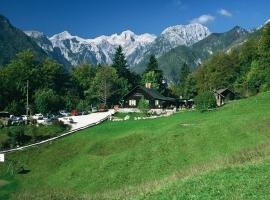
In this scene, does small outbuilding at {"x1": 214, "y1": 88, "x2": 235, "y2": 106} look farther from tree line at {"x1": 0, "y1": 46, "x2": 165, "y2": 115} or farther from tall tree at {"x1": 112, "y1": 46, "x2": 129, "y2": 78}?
tall tree at {"x1": 112, "y1": 46, "x2": 129, "y2": 78}

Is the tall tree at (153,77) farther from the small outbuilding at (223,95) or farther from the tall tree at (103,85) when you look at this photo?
the small outbuilding at (223,95)

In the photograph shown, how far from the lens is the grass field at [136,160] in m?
33.9

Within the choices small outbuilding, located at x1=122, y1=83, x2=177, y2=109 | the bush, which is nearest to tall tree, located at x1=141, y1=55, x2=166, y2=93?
small outbuilding, located at x1=122, y1=83, x2=177, y2=109

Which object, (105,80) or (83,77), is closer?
(105,80)

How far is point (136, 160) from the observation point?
47281mm

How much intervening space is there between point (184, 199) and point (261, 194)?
12.5 ft

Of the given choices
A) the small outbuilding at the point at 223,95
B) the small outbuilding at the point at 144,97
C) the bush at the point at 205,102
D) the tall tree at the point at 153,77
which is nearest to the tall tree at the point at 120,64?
the tall tree at the point at 153,77

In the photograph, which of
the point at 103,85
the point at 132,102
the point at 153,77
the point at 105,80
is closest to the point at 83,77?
the point at 105,80

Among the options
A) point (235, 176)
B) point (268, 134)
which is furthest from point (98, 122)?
point (235, 176)

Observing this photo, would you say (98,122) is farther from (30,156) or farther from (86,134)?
(30,156)

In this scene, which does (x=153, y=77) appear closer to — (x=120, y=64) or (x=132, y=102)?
(x=120, y=64)

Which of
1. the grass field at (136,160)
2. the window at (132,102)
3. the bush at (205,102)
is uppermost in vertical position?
the window at (132,102)

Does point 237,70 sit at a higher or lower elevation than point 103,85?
higher

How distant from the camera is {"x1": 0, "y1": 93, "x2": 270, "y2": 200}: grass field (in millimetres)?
33875
